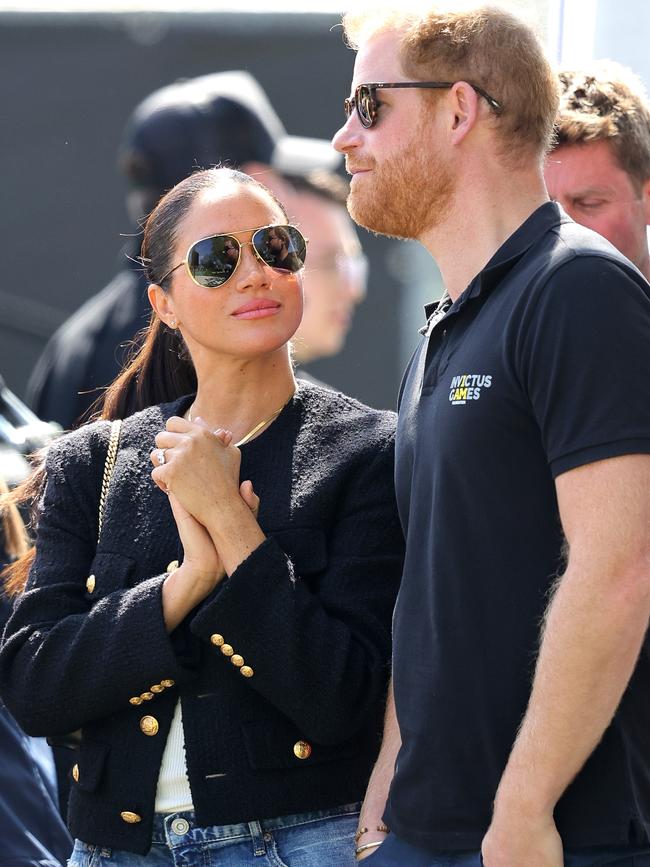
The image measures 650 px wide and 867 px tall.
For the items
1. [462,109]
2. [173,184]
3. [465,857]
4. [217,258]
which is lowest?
[465,857]

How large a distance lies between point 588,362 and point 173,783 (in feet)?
3.29

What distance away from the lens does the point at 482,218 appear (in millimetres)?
2080

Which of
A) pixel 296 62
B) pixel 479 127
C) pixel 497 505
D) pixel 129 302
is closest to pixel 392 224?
pixel 479 127

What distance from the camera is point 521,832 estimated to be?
1769mm

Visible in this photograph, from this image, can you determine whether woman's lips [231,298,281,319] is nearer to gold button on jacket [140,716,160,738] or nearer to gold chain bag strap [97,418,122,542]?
gold chain bag strap [97,418,122,542]

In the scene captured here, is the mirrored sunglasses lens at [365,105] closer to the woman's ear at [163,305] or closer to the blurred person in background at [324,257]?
the woman's ear at [163,305]

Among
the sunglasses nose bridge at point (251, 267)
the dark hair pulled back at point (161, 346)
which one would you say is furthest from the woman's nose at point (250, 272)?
the dark hair pulled back at point (161, 346)

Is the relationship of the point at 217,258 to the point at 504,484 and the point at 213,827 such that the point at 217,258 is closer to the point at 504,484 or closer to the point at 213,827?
the point at 504,484

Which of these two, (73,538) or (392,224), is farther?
(73,538)

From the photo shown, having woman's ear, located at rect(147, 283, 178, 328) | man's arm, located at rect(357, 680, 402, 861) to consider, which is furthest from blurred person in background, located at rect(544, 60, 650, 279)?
man's arm, located at rect(357, 680, 402, 861)

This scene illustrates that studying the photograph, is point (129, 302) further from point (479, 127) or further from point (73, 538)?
point (479, 127)

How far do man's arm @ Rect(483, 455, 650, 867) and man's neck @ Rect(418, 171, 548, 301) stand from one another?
18.4 inches

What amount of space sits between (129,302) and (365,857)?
7.83ft

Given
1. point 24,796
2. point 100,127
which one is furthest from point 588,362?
point 100,127
